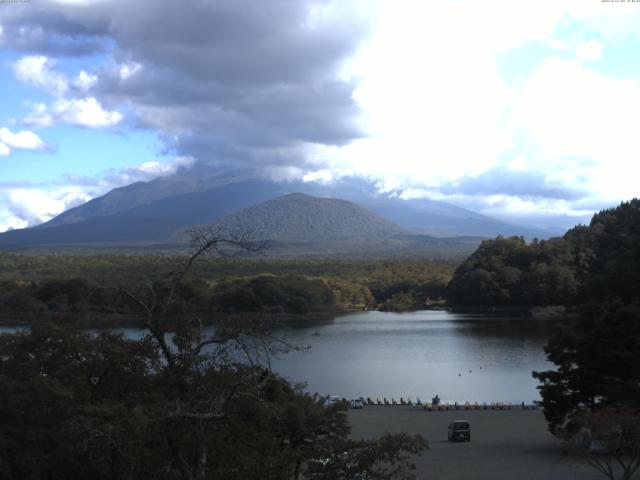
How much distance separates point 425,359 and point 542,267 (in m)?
26.6

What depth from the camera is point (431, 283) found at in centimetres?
7550

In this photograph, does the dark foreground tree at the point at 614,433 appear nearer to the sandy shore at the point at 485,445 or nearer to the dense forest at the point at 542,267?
the sandy shore at the point at 485,445

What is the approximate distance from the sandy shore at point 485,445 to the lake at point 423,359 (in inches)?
126

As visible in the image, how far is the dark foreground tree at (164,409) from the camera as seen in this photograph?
5.78 m

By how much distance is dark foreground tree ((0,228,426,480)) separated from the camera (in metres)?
5.78

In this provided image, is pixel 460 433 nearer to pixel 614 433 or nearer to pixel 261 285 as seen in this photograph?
pixel 614 433

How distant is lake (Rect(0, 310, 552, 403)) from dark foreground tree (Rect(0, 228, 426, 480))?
11905 mm

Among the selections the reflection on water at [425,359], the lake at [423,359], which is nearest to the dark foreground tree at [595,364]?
the lake at [423,359]

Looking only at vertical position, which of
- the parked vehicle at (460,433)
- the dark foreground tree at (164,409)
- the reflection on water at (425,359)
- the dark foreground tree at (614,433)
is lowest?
the reflection on water at (425,359)

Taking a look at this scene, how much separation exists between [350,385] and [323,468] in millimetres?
23940

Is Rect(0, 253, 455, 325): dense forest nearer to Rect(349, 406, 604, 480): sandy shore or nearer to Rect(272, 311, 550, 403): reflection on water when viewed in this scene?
Rect(272, 311, 550, 403): reflection on water

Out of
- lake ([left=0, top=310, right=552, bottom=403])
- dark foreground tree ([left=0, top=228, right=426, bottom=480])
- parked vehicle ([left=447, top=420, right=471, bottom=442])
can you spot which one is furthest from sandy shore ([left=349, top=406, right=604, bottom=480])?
dark foreground tree ([left=0, top=228, right=426, bottom=480])

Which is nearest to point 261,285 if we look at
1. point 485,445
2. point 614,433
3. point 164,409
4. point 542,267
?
point 542,267

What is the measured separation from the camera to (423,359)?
124 ft
